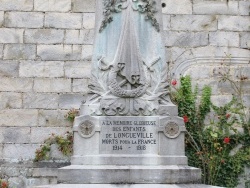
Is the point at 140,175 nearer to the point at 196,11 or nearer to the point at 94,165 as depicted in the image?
the point at 94,165

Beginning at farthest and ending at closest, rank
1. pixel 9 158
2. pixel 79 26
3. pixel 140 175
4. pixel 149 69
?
pixel 79 26 → pixel 9 158 → pixel 149 69 → pixel 140 175

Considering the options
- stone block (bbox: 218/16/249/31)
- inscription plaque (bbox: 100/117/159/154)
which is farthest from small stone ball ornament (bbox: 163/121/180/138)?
stone block (bbox: 218/16/249/31)

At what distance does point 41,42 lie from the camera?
9.50 m

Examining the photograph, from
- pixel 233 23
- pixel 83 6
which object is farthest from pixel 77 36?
pixel 233 23

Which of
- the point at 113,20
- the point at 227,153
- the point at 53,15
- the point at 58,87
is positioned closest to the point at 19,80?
the point at 58,87

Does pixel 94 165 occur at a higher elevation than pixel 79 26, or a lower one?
lower

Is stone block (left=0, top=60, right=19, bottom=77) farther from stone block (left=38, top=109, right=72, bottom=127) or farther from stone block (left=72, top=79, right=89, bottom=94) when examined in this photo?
stone block (left=72, top=79, right=89, bottom=94)

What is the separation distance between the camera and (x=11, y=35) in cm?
952

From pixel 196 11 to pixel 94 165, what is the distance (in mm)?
5023

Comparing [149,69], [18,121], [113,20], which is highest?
[113,20]

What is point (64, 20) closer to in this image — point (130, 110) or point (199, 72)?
point (199, 72)

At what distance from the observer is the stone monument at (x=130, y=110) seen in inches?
232

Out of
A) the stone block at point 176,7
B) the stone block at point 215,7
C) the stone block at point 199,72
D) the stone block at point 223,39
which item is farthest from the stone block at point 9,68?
the stone block at point 223,39

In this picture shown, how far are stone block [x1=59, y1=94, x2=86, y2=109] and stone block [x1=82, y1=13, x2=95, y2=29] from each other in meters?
1.48
